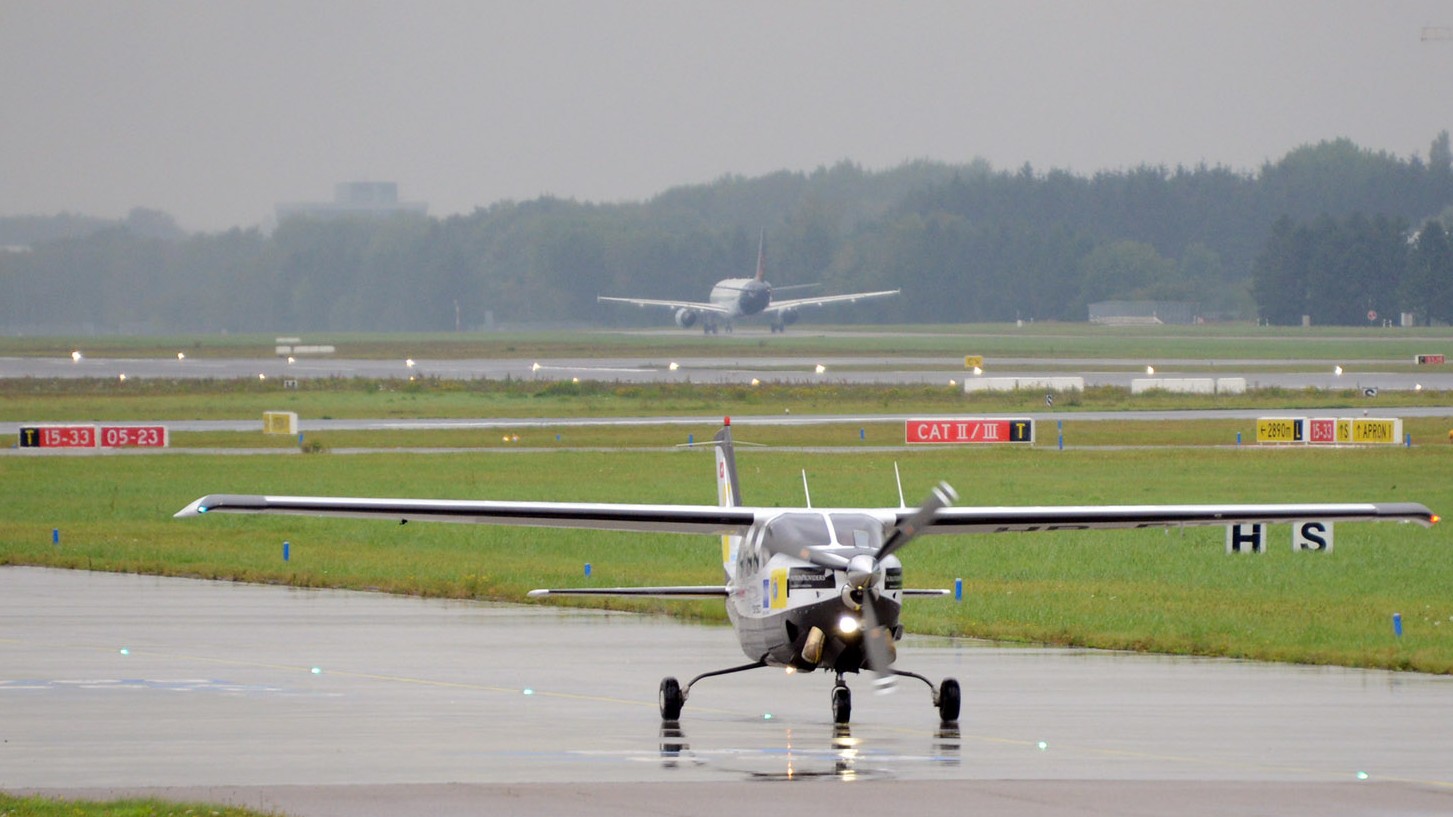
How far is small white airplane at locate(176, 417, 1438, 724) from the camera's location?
56.0ft

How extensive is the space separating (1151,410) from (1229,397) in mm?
8319

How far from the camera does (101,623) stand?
1052 inches

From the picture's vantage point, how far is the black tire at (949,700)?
18453 millimetres

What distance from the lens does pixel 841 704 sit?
60.5ft

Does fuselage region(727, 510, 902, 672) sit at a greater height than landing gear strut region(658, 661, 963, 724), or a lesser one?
greater

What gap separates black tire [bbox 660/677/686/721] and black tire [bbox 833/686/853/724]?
1.42 m

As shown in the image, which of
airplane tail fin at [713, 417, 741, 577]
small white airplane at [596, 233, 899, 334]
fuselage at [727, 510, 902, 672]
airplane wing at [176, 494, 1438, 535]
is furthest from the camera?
small white airplane at [596, 233, 899, 334]

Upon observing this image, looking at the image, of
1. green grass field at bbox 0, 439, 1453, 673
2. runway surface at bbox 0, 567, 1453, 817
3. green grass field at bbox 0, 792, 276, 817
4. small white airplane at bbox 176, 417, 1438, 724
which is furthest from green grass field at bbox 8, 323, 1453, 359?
green grass field at bbox 0, 792, 276, 817

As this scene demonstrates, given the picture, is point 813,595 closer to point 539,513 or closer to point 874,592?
point 874,592

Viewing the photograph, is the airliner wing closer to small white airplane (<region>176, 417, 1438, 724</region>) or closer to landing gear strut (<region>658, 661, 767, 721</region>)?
small white airplane (<region>176, 417, 1438, 724</region>)

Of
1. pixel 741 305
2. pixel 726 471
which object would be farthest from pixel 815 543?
pixel 741 305

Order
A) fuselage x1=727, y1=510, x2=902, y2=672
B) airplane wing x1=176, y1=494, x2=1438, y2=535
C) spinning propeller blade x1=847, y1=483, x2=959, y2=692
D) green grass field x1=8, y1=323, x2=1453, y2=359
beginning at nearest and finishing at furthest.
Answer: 1. spinning propeller blade x1=847, y1=483, x2=959, y2=692
2. fuselage x1=727, y1=510, x2=902, y2=672
3. airplane wing x1=176, y1=494, x2=1438, y2=535
4. green grass field x1=8, y1=323, x2=1453, y2=359

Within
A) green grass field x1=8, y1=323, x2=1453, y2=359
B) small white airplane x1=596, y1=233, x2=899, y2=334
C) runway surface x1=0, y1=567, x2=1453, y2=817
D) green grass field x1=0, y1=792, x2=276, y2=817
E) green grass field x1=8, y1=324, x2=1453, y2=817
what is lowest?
runway surface x1=0, y1=567, x2=1453, y2=817

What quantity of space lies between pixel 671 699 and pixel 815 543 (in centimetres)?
227
